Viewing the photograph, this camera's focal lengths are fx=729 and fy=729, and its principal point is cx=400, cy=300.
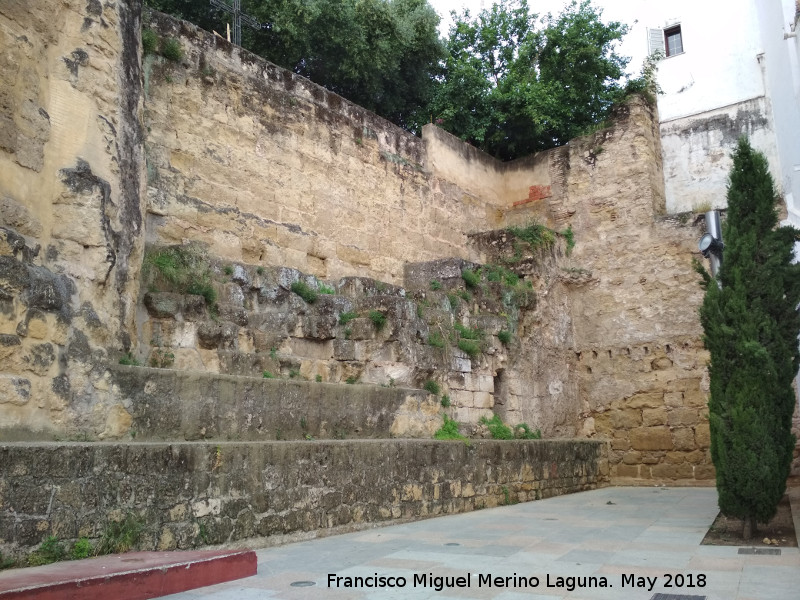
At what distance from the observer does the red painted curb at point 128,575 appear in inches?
139

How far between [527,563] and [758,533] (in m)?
2.45

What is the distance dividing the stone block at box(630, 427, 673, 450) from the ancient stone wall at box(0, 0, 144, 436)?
9.18m

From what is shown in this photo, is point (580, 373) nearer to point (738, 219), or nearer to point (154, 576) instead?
point (738, 219)

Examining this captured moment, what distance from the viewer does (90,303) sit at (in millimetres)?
5391

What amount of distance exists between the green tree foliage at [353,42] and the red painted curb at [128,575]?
11761mm

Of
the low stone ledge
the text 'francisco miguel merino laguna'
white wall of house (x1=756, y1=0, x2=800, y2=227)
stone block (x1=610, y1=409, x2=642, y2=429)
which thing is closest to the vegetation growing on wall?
the low stone ledge

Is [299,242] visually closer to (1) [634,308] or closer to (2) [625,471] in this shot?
(1) [634,308]

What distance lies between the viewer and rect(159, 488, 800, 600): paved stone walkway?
Result: 4.26 metres

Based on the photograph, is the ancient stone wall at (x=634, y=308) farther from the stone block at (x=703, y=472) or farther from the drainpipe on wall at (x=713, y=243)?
the drainpipe on wall at (x=713, y=243)

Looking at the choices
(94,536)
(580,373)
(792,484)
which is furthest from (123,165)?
(792,484)

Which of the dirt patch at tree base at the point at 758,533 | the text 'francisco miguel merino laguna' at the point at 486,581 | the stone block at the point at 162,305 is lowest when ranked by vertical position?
the text 'francisco miguel merino laguna' at the point at 486,581

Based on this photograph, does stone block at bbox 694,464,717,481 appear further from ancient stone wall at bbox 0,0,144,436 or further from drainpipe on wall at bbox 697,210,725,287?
ancient stone wall at bbox 0,0,144,436

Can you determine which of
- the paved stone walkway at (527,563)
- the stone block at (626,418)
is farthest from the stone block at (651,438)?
the paved stone walkway at (527,563)

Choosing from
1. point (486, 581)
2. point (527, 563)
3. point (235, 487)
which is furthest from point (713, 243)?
point (235, 487)
